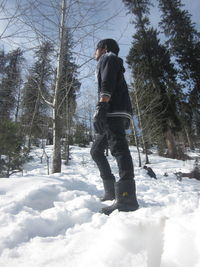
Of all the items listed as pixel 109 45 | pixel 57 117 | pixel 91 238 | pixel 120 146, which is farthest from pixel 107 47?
pixel 57 117

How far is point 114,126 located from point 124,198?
2.62 feet

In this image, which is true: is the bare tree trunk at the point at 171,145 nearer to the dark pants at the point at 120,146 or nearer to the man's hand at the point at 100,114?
the dark pants at the point at 120,146

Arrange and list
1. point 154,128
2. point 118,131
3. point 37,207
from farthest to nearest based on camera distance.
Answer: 1. point 154,128
2. point 118,131
3. point 37,207

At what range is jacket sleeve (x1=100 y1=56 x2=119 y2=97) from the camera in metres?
2.30

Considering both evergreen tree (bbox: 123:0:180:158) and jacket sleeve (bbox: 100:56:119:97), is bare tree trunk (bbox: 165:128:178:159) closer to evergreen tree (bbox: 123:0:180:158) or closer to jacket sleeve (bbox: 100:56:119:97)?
evergreen tree (bbox: 123:0:180:158)

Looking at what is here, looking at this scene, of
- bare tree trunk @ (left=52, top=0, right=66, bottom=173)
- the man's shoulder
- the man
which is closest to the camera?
the man

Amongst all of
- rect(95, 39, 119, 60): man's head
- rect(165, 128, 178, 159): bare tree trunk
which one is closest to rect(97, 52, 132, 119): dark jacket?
rect(95, 39, 119, 60): man's head

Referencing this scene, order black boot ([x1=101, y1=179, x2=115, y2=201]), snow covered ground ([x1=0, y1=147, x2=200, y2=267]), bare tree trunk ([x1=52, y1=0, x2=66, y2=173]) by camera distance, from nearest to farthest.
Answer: snow covered ground ([x1=0, y1=147, x2=200, y2=267]), black boot ([x1=101, y1=179, x2=115, y2=201]), bare tree trunk ([x1=52, y1=0, x2=66, y2=173])

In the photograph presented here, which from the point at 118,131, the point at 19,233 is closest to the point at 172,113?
the point at 118,131

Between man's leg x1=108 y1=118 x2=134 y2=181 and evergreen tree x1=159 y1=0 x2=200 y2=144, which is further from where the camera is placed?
evergreen tree x1=159 y1=0 x2=200 y2=144

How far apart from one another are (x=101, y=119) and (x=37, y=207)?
1.10 metres

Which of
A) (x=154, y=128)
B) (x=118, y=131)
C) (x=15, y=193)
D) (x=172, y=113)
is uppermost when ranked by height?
(x=172, y=113)

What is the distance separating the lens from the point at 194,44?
16172 millimetres

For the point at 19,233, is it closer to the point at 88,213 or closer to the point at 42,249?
the point at 42,249
